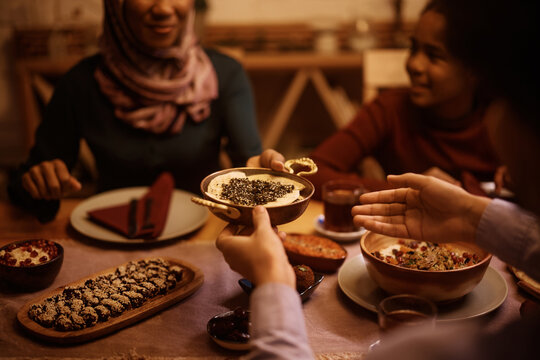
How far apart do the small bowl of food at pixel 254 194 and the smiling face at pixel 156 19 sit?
929mm

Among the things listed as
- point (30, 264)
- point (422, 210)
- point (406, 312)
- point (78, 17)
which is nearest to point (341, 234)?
point (422, 210)

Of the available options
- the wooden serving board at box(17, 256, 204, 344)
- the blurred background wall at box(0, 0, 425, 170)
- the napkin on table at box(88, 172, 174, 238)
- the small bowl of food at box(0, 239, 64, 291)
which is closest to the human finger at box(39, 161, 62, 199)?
the napkin on table at box(88, 172, 174, 238)

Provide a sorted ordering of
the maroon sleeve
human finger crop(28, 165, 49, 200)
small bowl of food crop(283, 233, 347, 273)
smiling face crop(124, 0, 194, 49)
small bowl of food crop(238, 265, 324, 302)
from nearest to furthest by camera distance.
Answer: small bowl of food crop(238, 265, 324, 302) → small bowl of food crop(283, 233, 347, 273) → human finger crop(28, 165, 49, 200) → smiling face crop(124, 0, 194, 49) → the maroon sleeve

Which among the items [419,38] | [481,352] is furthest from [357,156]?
[481,352]

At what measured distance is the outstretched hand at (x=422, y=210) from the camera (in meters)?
1.10

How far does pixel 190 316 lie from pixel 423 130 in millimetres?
1512

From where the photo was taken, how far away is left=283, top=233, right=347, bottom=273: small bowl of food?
1283 mm

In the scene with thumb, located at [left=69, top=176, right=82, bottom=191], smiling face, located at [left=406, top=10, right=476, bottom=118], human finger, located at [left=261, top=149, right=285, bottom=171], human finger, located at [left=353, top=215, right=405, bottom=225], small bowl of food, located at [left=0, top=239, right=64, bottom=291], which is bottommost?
small bowl of food, located at [left=0, top=239, right=64, bottom=291]

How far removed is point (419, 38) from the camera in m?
1.95

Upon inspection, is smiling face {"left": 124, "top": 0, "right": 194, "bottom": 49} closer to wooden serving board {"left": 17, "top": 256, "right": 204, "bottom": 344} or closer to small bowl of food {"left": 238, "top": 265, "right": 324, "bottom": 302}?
wooden serving board {"left": 17, "top": 256, "right": 204, "bottom": 344}

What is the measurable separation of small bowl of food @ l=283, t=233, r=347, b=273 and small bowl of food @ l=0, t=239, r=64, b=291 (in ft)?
1.93

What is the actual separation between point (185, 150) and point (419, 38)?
3.50ft

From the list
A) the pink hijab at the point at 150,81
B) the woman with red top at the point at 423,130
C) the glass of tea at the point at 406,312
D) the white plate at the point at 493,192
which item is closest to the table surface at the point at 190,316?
the glass of tea at the point at 406,312

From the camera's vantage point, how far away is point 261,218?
962 mm
